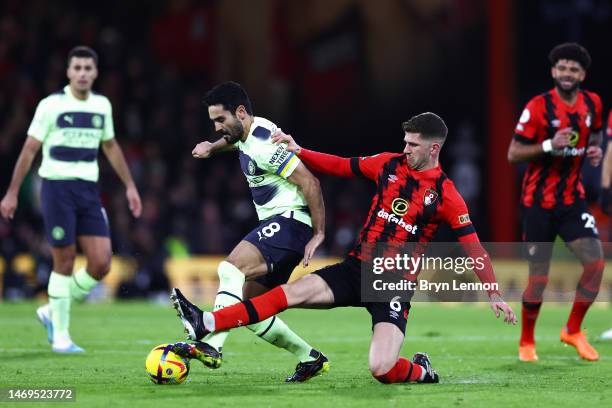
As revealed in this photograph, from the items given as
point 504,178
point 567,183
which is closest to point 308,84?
point 504,178

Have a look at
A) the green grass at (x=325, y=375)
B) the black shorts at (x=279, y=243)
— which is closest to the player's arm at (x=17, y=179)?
the green grass at (x=325, y=375)

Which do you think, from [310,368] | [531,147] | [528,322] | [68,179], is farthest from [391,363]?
[68,179]

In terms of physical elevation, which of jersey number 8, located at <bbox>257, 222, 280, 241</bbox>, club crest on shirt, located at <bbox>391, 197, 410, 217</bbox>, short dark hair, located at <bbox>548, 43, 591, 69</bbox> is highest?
short dark hair, located at <bbox>548, 43, 591, 69</bbox>

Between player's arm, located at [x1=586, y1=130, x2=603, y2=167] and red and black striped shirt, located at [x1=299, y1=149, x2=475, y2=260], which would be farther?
player's arm, located at [x1=586, y1=130, x2=603, y2=167]

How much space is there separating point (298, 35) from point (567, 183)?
11917 mm

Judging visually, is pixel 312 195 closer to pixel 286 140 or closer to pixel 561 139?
pixel 286 140

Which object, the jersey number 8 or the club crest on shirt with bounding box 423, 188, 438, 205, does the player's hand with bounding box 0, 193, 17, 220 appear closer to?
the jersey number 8

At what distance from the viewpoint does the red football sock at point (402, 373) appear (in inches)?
280

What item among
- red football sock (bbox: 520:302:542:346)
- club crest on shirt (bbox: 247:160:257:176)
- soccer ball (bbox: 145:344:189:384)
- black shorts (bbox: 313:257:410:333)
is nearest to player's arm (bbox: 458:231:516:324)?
black shorts (bbox: 313:257:410:333)

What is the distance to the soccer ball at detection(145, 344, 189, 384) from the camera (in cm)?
686

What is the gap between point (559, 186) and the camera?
8.85 metres

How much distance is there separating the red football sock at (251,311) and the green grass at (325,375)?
382 mm

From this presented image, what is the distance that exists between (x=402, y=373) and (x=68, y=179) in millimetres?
3427

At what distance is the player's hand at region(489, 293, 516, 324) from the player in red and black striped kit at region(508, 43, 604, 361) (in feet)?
6.66
